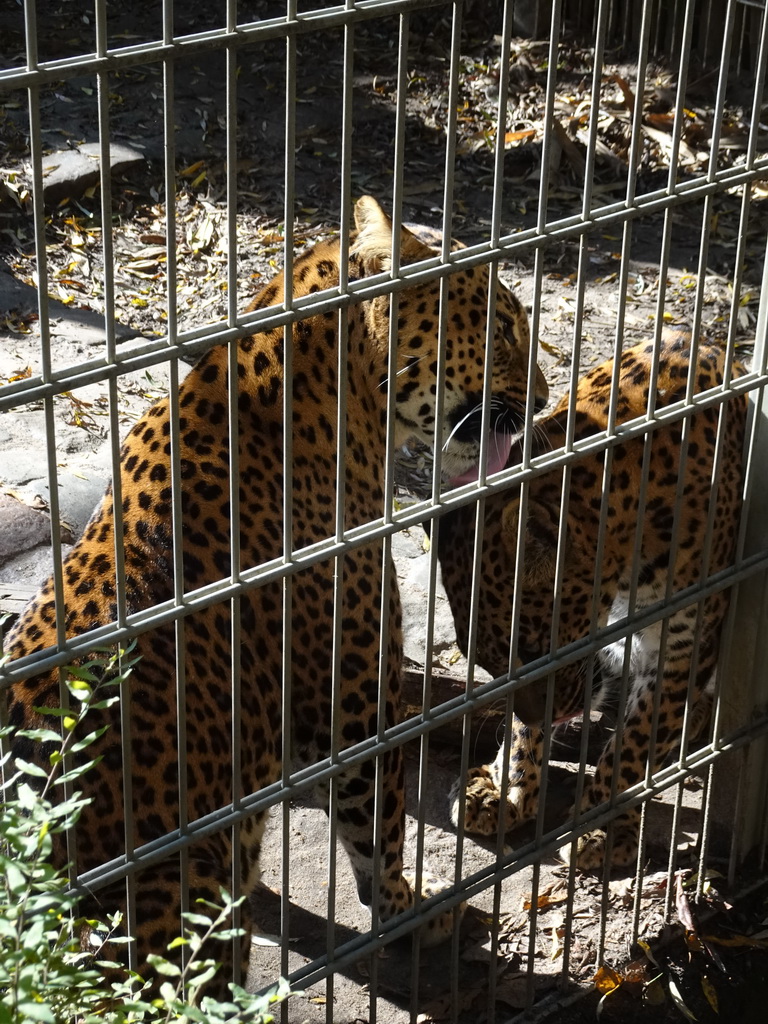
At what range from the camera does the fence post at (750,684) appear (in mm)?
4051

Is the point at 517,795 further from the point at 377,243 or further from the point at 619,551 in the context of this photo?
the point at 377,243

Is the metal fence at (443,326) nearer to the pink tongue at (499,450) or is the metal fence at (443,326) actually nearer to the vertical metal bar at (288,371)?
the vertical metal bar at (288,371)

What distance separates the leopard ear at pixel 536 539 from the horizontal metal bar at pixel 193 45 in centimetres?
212

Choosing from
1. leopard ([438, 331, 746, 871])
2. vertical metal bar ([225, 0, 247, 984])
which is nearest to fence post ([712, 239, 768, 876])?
leopard ([438, 331, 746, 871])

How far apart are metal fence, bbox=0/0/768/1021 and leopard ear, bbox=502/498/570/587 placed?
0.15 m

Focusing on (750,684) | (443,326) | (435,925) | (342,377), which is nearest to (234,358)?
(342,377)

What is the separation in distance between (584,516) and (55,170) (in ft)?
20.8

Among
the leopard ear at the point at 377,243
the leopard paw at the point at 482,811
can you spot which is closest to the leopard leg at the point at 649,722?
the leopard paw at the point at 482,811

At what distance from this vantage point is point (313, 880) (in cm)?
471

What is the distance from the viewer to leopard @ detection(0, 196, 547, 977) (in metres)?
3.12

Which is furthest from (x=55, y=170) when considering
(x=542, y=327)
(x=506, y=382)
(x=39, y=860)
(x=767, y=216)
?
(x=39, y=860)

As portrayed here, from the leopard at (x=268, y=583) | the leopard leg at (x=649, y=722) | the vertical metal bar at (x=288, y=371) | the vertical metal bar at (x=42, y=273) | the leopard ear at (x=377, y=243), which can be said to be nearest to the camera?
the vertical metal bar at (x=42, y=273)

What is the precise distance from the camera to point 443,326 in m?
2.75

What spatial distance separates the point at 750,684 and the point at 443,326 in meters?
2.01
